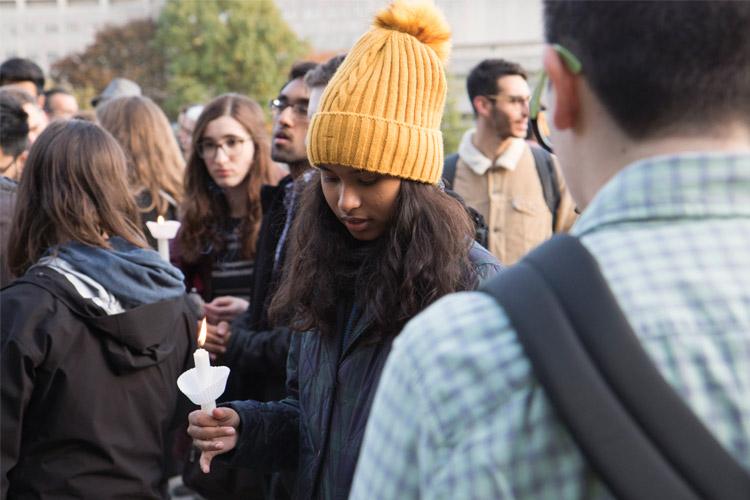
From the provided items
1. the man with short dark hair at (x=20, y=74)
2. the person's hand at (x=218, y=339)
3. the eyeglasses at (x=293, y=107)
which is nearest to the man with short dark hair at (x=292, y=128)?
the eyeglasses at (x=293, y=107)

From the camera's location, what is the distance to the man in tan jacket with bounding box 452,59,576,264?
5707 mm

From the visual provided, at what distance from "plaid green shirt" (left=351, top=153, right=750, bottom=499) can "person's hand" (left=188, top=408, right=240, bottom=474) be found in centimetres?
125

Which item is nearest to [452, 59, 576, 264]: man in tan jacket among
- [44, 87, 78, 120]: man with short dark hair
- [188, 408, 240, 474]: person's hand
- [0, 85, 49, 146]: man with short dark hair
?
[0, 85, 49, 146]: man with short dark hair

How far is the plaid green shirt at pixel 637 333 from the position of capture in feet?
3.29

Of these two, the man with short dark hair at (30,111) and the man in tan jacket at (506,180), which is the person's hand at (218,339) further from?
the man in tan jacket at (506,180)

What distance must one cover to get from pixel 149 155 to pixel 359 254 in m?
3.06

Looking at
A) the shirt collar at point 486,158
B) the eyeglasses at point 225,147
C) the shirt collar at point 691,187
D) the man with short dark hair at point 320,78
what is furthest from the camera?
the shirt collar at point 486,158

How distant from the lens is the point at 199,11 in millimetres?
53375

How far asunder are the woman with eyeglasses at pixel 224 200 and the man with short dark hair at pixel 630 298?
3282 millimetres

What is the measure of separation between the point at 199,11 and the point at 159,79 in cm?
440

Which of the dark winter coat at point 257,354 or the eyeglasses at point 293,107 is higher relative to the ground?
the eyeglasses at point 293,107

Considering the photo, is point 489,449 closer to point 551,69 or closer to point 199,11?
point 551,69

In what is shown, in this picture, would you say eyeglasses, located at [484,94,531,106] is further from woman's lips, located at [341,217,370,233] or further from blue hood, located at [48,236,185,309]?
woman's lips, located at [341,217,370,233]

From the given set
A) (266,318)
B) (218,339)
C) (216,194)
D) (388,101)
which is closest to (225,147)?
(216,194)
